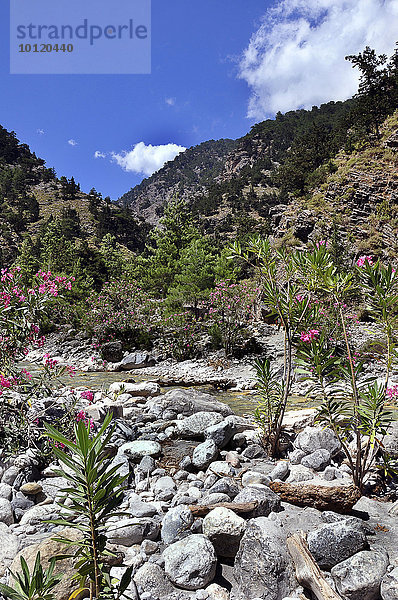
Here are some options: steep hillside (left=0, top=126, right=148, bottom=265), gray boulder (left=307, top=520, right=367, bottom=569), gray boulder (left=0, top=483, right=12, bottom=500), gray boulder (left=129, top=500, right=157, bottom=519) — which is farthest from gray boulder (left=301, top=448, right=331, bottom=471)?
steep hillside (left=0, top=126, right=148, bottom=265)

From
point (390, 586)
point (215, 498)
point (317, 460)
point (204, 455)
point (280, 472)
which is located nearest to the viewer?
point (390, 586)

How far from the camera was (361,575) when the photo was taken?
2.26 meters

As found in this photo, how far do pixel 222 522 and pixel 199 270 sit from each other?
45.3 ft

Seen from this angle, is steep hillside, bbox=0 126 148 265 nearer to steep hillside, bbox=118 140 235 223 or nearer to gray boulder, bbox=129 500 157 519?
gray boulder, bbox=129 500 157 519

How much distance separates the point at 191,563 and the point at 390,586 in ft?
4.09

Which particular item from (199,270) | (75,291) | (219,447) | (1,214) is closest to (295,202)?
(199,270)

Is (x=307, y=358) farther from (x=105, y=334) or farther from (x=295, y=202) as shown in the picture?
(x=295, y=202)

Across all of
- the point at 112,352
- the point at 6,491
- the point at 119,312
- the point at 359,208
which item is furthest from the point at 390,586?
the point at 359,208

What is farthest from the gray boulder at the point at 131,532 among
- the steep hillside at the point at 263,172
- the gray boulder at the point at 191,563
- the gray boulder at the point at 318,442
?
the steep hillside at the point at 263,172

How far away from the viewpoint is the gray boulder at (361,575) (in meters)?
2.21

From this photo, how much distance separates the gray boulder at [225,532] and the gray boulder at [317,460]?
1.62 metres

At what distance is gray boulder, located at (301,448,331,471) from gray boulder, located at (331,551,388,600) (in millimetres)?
1559

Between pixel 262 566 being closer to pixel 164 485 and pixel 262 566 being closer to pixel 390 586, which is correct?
pixel 390 586

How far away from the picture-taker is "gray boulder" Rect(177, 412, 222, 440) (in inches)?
192
